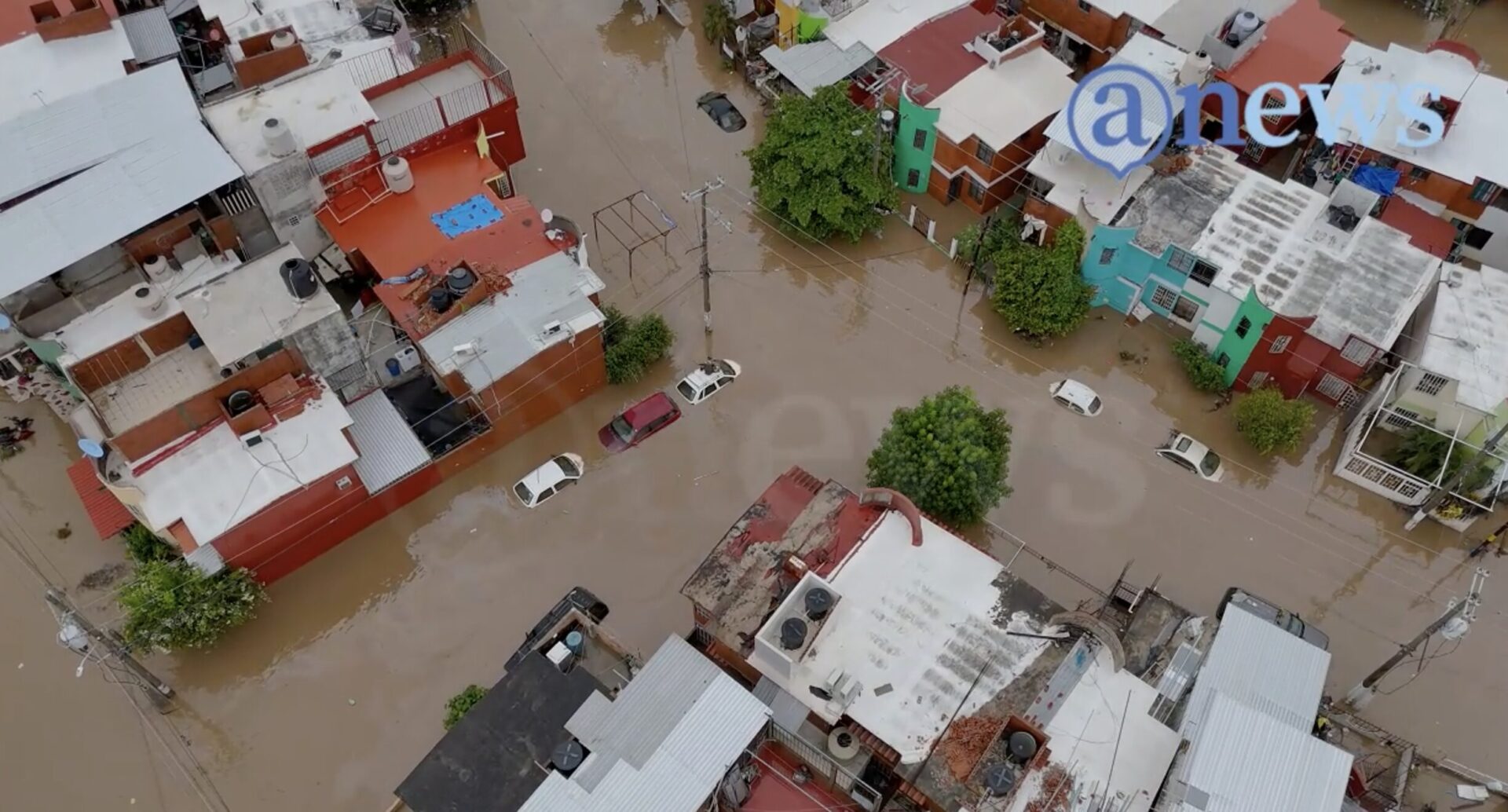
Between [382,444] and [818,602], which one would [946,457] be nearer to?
[818,602]

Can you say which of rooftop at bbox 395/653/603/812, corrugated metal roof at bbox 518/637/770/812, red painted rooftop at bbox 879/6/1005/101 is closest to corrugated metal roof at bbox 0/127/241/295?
rooftop at bbox 395/653/603/812

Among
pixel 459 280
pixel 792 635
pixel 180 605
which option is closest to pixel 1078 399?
pixel 792 635

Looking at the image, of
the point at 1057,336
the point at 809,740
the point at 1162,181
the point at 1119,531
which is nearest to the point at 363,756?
the point at 809,740

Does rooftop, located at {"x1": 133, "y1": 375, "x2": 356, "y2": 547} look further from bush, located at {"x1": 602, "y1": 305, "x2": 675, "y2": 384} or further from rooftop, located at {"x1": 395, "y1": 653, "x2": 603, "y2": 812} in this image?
rooftop, located at {"x1": 395, "y1": 653, "x2": 603, "y2": 812}

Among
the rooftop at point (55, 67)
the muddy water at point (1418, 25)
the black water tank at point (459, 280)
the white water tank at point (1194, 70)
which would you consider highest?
the rooftop at point (55, 67)

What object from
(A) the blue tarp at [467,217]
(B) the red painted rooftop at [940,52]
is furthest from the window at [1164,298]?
(A) the blue tarp at [467,217]

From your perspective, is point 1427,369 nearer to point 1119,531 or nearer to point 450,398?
point 1119,531

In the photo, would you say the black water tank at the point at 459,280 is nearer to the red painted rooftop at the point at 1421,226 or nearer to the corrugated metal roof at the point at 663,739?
the corrugated metal roof at the point at 663,739

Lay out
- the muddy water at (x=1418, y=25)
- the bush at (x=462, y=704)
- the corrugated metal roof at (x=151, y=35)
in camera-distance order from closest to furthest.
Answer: the bush at (x=462, y=704), the corrugated metal roof at (x=151, y=35), the muddy water at (x=1418, y=25)
